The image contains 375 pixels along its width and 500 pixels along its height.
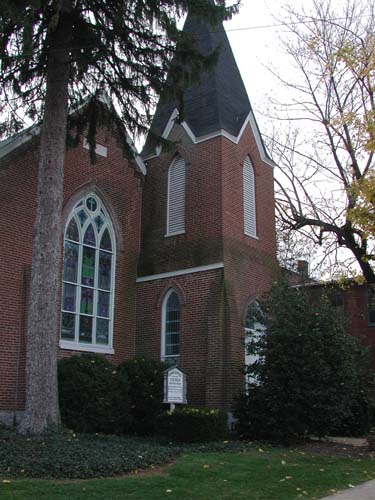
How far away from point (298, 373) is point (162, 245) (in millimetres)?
6441

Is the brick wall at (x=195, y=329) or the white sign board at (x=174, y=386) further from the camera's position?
the brick wall at (x=195, y=329)

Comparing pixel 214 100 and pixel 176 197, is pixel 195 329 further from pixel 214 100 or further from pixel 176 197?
pixel 214 100

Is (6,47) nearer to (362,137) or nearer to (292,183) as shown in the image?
(362,137)

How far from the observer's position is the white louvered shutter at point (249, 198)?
777 inches

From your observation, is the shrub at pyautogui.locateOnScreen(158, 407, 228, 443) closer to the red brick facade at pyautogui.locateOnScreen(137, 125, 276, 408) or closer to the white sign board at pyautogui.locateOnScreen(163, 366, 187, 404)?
the white sign board at pyautogui.locateOnScreen(163, 366, 187, 404)

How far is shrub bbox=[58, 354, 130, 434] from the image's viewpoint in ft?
47.3

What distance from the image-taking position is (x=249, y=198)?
66.0 ft

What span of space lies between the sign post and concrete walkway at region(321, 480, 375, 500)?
20.5 ft

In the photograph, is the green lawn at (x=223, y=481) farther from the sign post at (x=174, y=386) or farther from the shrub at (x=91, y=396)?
the shrub at (x=91, y=396)

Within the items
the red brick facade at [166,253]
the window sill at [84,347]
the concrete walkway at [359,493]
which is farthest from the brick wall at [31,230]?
the concrete walkway at [359,493]

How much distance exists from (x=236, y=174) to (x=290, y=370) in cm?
695

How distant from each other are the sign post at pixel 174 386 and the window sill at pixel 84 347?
3300 mm

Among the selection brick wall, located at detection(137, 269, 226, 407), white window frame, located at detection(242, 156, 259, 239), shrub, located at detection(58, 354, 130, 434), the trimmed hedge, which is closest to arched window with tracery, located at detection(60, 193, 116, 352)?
brick wall, located at detection(137, 269, 226, 407)

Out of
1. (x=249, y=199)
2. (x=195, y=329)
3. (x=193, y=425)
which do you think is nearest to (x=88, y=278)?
(x=195, y=329)
